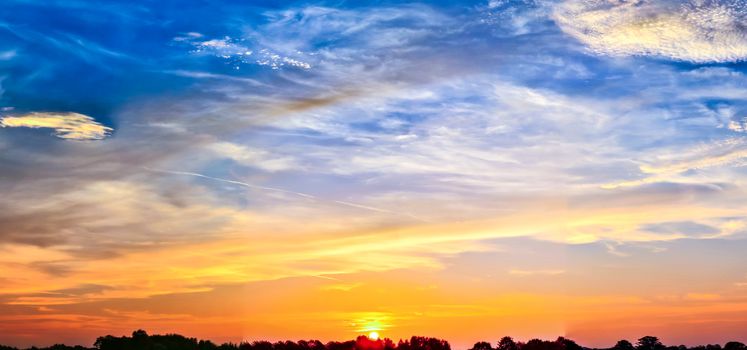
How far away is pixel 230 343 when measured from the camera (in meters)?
62.5

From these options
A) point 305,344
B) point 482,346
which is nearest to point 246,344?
point 305,344

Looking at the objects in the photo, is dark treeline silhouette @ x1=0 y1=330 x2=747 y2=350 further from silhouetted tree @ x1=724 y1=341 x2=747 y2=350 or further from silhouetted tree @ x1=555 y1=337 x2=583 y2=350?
silhouetted tree @ x1=724 y1=341 x2=747 y2=350

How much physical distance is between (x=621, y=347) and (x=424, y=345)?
21279mm

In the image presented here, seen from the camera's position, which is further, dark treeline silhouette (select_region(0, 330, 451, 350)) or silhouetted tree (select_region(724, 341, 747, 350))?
silhouetted tree (select_region(724, 341, 747, 350))

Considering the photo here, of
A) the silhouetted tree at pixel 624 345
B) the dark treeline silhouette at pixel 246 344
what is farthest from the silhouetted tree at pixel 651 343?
the dark treeline silhouette at pixel 246 344

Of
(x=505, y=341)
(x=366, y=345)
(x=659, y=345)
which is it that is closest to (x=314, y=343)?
(x=366, y=345)

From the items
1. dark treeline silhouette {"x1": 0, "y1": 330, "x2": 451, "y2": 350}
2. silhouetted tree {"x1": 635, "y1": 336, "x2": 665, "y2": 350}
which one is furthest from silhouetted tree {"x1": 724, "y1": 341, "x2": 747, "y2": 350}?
dark treeline silhouette {"x1": 0, "y1": 330, "x2": 451, "y2": 350}

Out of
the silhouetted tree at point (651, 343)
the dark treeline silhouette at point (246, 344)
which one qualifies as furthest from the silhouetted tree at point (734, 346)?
the dark treeline silhouette at point (246, 344)

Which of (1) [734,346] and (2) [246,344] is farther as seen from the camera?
(1) [734,346]

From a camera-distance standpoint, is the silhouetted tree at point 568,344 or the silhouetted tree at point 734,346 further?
the silhouetted tree at point 734,346

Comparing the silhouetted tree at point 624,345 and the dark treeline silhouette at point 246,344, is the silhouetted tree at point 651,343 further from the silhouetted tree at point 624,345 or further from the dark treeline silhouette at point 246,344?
the dark treeline silhouette at point 246,344

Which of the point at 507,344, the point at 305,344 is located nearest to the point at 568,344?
the point at 507,344

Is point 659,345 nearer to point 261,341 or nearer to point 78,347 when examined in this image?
point 261,341

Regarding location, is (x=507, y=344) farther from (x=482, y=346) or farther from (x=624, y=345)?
(x=624, y=345)
